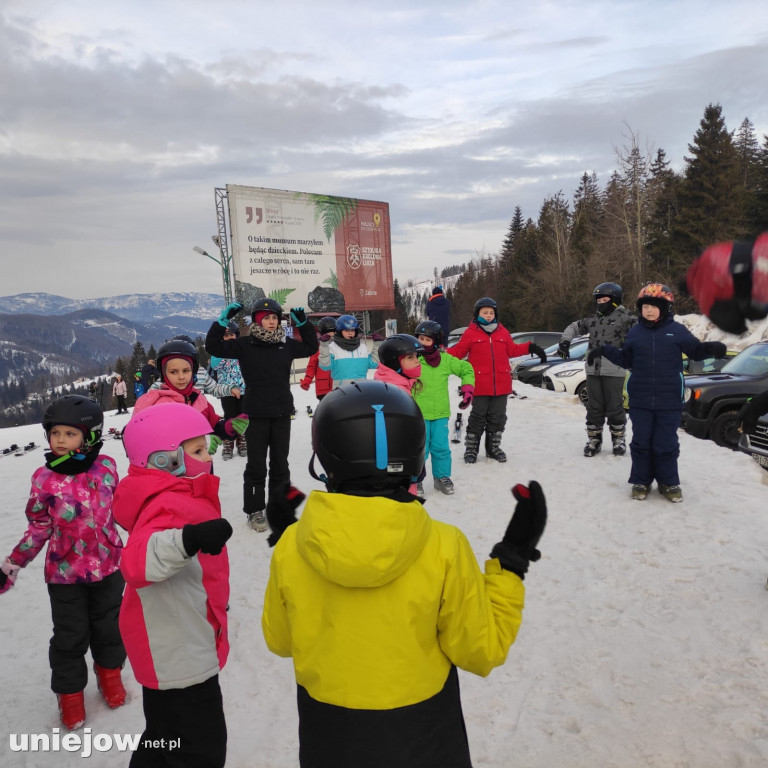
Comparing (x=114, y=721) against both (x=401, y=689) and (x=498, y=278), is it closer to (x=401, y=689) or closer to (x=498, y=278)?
(x=401, y=689)

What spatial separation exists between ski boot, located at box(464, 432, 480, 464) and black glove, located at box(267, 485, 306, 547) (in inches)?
231

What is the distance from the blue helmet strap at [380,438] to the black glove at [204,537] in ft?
2.47

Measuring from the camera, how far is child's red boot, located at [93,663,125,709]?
122 inches

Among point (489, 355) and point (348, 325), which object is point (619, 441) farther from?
point (348, 325)

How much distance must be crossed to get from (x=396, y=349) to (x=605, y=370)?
3.48 metres

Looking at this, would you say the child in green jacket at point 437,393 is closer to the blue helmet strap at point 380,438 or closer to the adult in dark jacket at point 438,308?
the adult in dark jacket at point 438,308

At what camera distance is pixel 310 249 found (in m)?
30.4

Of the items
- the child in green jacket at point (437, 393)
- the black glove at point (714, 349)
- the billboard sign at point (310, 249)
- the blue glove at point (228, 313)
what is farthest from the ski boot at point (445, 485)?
the billboard sign at point (310, 249)

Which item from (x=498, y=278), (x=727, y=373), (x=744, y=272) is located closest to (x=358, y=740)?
(x=744, y=272)

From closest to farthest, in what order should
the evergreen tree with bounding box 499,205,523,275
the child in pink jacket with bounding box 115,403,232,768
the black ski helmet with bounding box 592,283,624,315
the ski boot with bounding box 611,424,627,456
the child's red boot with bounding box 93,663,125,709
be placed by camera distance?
1. the child in pink jacket with bounding box 115,403,232,768
2. the child's red boot with bounding box 93,663,125,709
3. the black ski helmet with bounding box 592,283,624,315
4. the ski boot with bounding box 611,424,627,456
5. the evergreen tree with bounding box 499,205,523,275

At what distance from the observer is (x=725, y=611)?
3734mm

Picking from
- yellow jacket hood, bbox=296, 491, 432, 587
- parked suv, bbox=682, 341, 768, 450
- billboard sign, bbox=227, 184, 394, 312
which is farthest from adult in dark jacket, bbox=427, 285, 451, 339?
billboard sign, bbox=227, 184, 394, 312

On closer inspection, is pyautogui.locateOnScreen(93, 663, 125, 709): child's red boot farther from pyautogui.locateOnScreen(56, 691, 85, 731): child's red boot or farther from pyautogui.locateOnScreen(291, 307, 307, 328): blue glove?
pyautogui.locateOnScreen(291, 307, 307, 328): blue glove

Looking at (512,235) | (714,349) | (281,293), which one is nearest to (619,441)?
(714,349)
